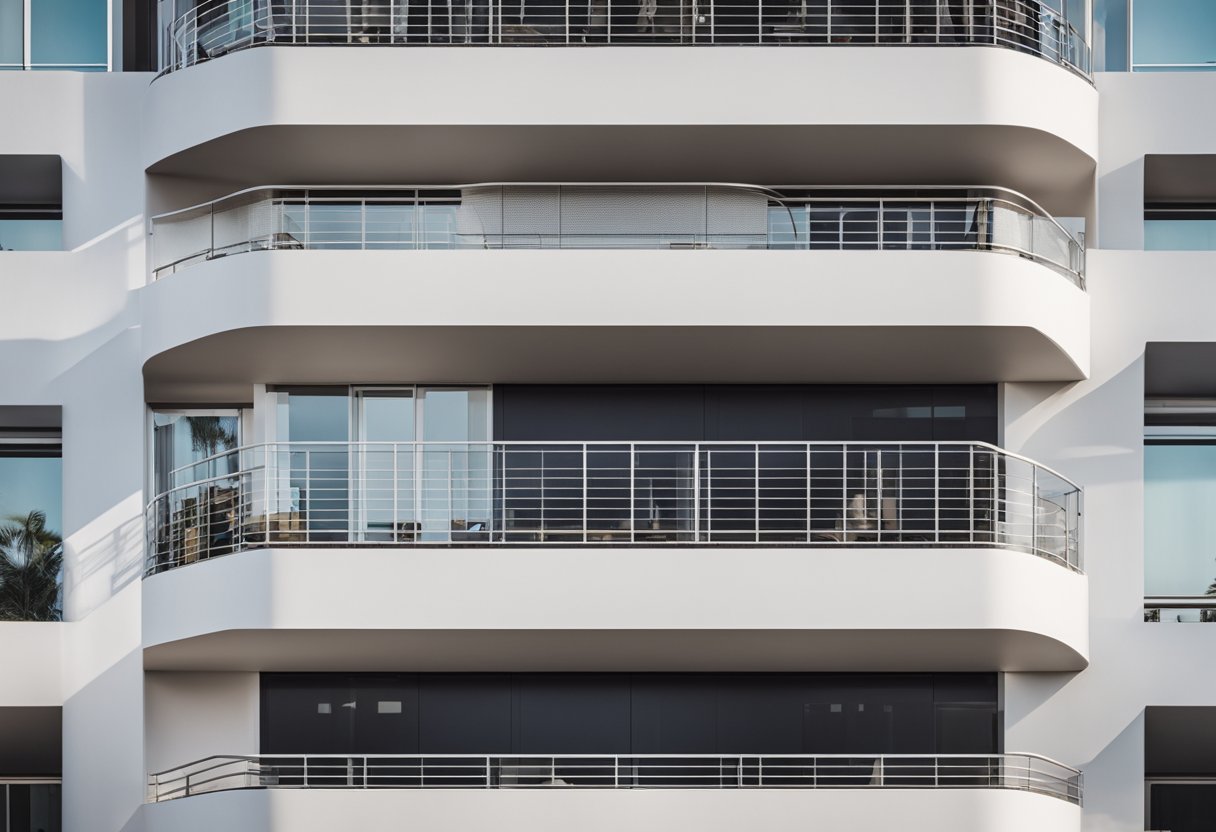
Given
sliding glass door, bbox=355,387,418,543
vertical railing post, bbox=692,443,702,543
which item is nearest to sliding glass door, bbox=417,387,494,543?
sliding glass door, bbox=355,387,418,543

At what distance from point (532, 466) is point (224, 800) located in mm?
4471

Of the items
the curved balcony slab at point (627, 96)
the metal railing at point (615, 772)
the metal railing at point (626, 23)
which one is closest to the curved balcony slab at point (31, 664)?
the metal railing at point (615, 772)

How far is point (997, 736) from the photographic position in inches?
585

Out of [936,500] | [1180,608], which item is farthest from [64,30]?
[1180,608]

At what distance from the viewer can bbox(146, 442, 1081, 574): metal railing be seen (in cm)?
1431

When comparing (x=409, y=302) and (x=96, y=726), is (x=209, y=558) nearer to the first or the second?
(x=96, y=726)

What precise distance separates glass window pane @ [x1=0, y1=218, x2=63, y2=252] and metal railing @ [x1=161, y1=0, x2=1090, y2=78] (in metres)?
2.67

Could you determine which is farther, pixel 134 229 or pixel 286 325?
pixel 134 229

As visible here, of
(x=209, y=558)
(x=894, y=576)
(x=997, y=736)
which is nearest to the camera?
(x=894, y=576)

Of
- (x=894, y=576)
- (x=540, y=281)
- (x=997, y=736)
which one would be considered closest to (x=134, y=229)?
(x=540, y=281)

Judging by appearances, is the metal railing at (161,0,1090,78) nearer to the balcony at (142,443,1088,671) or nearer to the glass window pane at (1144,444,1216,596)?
the balcony at (142,443,1088,671)

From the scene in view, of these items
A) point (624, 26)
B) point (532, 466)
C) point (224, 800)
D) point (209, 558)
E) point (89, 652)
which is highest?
point (624, 26)

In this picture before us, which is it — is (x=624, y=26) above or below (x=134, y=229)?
above

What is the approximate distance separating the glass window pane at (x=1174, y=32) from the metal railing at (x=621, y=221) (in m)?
2.91
